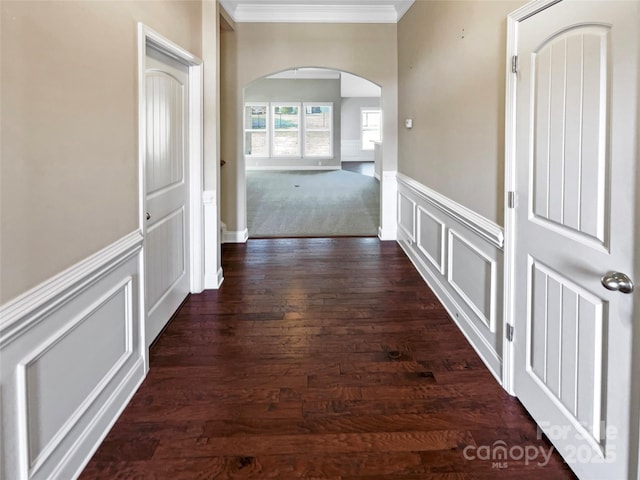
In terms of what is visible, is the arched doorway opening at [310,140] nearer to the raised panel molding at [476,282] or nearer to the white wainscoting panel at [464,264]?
the white wainscoting panel at [464,264]

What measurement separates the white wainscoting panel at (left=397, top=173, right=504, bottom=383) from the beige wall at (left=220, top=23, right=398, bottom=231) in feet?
5.71

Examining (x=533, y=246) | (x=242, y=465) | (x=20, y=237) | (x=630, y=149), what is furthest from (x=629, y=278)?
(x=20, y=237)

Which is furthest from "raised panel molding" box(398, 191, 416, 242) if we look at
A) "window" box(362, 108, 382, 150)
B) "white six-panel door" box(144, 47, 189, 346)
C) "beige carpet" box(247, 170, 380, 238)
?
"window" box(362, 108, 382, 150)

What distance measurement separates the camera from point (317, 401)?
2432 mm

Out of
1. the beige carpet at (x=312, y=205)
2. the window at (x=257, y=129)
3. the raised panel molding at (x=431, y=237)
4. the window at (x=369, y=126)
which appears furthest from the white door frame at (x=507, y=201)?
the window at (x=369, y=126)

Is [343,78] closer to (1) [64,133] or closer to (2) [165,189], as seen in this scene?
(2) [165,189]

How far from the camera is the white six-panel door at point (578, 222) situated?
5.00 feet

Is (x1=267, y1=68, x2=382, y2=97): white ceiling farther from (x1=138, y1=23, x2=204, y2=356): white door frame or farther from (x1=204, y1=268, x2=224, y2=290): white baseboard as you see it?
(x1=204, y1=268, x2=224, y2=290): white baseboard

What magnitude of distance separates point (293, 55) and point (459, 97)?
292 centimetres

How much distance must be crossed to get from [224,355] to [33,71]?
190 centimetres

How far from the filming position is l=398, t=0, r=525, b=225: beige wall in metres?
2.64

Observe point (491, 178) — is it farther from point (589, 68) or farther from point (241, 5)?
point (241, 5)

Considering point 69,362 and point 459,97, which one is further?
point 459,97

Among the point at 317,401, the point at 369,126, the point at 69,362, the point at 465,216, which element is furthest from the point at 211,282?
the point at 369,126
